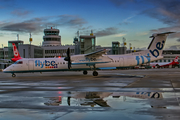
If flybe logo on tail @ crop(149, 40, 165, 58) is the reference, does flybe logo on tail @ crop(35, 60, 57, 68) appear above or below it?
below

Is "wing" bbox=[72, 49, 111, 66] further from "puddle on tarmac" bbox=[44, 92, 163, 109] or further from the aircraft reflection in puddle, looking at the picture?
"puddle on tarmac" bbox=[44, 92, 163, 109]

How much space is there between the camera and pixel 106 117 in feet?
23.2

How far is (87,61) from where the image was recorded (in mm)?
31609

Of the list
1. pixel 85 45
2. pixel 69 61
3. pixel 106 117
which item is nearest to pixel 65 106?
pixel 106 117

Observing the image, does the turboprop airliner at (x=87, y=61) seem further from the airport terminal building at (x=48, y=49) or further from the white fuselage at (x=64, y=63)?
the airport terminal building at (x=48, y=49)

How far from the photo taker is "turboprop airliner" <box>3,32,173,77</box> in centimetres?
3116

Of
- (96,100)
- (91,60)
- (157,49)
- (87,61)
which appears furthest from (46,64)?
Result: (96,100)

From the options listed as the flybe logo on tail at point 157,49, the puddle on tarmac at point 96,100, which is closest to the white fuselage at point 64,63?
the flybe logo on tail at point 157,49

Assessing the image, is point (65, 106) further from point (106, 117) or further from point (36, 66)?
point (36, 66)

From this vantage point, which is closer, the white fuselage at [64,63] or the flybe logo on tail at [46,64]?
the white fuselage at [64,63]

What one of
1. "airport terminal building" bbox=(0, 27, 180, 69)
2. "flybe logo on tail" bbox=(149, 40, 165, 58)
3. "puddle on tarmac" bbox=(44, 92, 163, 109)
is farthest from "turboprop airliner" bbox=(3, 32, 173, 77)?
"airport terminal building" bbox=(0, 27, 180, 69)

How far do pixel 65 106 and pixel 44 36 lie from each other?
108210 mm

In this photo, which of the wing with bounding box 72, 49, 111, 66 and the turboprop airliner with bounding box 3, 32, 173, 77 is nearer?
the turboprop airliner with bounding box 3, 32, 173, 77

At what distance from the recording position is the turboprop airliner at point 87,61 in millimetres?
31156
